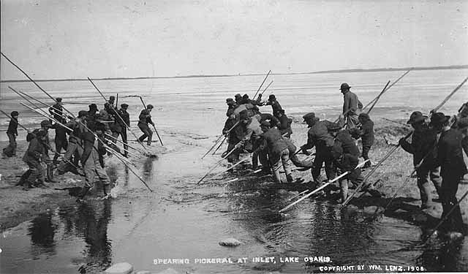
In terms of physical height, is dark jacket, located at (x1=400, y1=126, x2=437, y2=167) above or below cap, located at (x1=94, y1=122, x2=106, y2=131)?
below

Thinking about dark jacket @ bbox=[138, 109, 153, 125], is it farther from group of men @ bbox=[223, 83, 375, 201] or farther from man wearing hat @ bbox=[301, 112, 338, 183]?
man wearing hat @ bbox=[301, 112, 338, 183]

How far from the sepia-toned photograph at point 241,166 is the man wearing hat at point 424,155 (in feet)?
0.07

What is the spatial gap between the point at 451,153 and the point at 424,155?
2.18ft

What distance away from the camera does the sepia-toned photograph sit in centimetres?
600

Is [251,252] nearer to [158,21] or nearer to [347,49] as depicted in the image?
[158,21]

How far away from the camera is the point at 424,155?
6629 mm

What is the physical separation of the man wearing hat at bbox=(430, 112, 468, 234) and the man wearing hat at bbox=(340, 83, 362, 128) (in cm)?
419

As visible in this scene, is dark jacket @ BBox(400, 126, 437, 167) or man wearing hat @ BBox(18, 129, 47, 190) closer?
dark jacket @ BBox(400, 126, 437, 167)

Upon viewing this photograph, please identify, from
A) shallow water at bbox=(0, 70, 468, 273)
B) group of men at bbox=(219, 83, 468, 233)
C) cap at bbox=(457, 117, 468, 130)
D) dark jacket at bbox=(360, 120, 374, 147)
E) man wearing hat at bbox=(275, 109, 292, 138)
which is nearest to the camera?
shallow water at bbox=(0, 70, 468, 273)

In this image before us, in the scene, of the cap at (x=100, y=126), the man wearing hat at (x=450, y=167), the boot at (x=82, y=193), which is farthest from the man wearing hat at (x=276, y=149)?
the boot at (x=82, y=193)

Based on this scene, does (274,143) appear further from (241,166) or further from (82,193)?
(82,193)

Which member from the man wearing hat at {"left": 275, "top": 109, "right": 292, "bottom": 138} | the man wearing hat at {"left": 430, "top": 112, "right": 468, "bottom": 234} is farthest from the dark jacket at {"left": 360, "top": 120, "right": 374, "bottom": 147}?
the man wearing hat at {"left": 430, "top": 112, "right": 468, "bottom": 234}

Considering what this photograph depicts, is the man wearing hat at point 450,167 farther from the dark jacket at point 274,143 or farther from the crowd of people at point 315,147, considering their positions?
the dark jacket at point 274,143

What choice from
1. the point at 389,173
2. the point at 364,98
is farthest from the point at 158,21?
the point at 364,98
